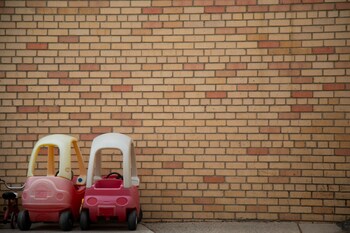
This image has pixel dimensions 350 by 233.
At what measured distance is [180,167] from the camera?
268 inches

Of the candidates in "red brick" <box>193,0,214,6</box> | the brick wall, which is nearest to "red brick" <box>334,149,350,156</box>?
the brick wall

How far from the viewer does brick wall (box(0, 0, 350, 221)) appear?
22.0ft

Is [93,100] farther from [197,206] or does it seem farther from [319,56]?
[319,56]

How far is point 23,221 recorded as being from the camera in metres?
6.08

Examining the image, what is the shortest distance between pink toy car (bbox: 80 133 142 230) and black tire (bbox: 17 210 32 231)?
633mm

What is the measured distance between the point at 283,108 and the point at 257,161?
2.42 ft

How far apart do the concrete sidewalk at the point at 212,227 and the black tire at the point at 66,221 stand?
0.44ft

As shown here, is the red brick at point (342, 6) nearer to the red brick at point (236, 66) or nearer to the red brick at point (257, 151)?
the red brick at point (236, 66)

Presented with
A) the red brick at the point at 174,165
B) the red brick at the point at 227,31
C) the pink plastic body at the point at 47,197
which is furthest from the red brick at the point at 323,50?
the pink plastic body at the point at 47,197

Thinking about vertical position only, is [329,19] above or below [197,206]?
above

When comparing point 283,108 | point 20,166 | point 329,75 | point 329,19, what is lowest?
point 20,166

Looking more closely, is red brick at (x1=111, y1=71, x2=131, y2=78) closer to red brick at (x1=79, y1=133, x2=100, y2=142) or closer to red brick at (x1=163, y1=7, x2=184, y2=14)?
red brick at (x1=79, y1=133, x2=100, y2=142)

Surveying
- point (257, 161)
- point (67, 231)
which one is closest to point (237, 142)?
point (257, 161)

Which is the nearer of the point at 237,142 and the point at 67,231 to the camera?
the point at 67,231
